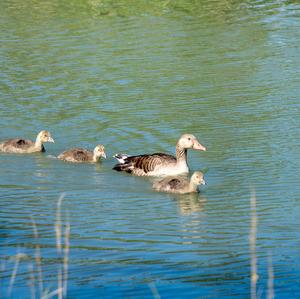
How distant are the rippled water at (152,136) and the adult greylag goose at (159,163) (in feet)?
0.77

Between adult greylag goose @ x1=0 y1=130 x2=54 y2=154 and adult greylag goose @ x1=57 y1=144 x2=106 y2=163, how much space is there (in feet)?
2.95

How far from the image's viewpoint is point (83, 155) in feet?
58.9

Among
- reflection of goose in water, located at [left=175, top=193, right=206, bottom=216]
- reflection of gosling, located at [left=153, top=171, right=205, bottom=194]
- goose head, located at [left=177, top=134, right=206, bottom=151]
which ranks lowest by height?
reflection of goose in water, located at [left=175, top=193, right=206, bottom=216]

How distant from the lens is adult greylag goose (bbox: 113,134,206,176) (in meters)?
17.3

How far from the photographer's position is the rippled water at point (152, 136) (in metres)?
11.8

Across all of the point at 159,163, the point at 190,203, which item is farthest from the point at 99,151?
the point at 190,203

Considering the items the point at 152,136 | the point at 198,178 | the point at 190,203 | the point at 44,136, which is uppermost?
the point at 44,136

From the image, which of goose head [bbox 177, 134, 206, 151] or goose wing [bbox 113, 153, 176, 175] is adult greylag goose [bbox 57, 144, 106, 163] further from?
goose head [bbox 177, 134, 206, 151]

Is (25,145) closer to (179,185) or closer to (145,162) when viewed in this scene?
(145,162)

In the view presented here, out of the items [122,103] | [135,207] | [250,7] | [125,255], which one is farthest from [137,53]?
[125,255]

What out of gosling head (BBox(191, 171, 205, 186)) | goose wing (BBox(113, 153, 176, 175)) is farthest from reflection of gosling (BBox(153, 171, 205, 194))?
goose wing (BBox(113, 153, 176, 175))

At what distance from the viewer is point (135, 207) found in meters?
14.9

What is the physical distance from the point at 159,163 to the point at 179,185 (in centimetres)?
134

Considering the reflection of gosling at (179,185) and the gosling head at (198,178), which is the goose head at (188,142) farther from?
the gosling head at (198,178)
